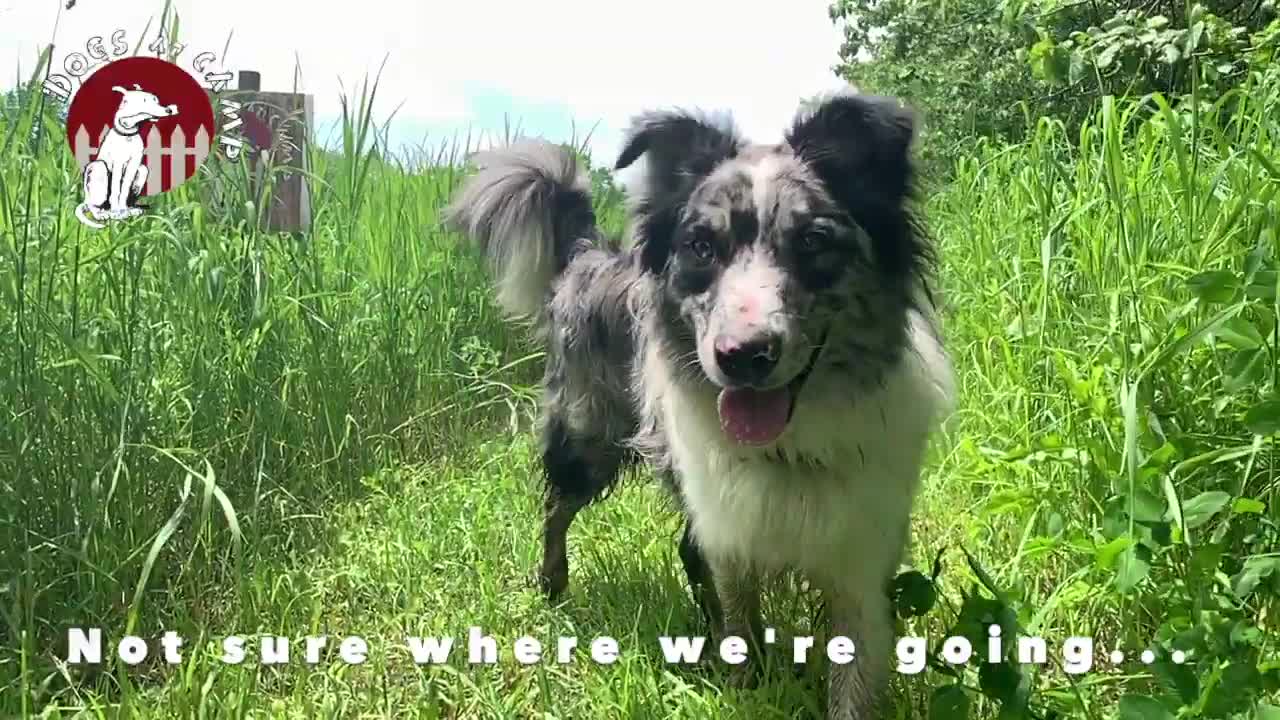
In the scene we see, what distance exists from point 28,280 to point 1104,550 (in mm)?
2315

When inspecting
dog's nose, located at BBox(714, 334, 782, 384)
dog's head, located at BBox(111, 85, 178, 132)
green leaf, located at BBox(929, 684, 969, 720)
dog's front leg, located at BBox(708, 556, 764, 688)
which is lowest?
dog's front leg, located at BBox(708, 556, 764, 688)

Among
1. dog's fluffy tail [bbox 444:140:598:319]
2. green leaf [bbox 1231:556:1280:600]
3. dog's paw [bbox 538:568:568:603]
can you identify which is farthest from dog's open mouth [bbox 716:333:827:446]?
dog's fluffy tail [bbox 444:140:598:319]

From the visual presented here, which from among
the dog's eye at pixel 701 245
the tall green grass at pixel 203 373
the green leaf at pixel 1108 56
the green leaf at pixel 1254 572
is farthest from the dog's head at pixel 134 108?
the green leaf at pixel 1108 56

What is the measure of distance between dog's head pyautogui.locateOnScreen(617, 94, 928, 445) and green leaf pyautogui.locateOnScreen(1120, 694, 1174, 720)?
698 mm

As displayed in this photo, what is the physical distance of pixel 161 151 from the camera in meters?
2.30

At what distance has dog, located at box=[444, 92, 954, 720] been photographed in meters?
1.65

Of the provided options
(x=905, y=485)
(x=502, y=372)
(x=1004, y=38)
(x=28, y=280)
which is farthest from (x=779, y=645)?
(x=1004, y=38)

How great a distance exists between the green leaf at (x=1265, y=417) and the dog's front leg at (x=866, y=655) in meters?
0.74

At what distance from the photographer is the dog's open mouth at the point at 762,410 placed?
5.43 ft

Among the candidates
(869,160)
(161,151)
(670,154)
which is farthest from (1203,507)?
(161,151)

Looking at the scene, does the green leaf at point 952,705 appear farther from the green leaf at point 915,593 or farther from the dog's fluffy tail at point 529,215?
the dog's fluffy tail at point 529,215

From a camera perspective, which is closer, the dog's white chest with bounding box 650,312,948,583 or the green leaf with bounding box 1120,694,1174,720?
the green leaf with bounding box 1120,694,1174,720

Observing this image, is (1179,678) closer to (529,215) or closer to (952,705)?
(952,705)

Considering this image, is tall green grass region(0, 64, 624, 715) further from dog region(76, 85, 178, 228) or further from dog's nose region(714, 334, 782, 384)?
dog's nose region(714, 334, 782, 384)
